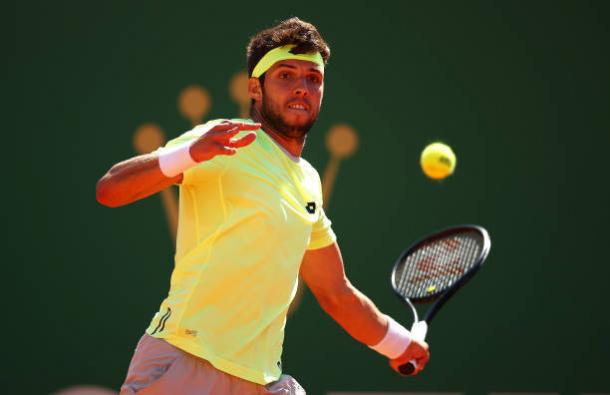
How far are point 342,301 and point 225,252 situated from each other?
726 mm

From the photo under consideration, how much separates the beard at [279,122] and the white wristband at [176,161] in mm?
508

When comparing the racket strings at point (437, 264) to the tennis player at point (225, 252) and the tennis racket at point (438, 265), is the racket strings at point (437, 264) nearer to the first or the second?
the tennis racket at point (438, 265)

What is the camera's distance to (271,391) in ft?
8.84

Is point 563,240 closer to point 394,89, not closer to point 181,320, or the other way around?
point 394,89

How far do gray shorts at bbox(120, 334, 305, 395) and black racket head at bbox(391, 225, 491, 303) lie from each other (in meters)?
1.19

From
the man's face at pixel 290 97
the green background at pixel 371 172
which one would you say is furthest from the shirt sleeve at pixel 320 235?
the green background at pixel 371 172

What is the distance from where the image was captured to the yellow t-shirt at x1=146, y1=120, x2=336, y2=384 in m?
2.59

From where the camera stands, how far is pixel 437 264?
369cm

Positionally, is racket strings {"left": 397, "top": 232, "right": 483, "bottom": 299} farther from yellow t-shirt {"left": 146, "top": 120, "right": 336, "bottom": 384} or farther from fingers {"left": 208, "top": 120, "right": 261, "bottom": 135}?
fingers {"left": 208, "top": 120, "right": 261, "bottom": 135}

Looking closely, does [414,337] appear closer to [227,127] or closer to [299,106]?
[299,106]

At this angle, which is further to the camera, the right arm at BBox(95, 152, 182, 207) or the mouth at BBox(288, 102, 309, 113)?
the mouth at BBox(288, 102, 309, 113)

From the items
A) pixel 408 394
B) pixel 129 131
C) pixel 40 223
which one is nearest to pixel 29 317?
pixel 40 223

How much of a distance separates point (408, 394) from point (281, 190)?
2.83 meters

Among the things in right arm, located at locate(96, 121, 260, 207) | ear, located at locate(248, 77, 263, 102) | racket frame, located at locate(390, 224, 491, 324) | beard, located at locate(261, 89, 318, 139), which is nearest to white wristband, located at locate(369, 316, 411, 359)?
racket frame, located at locate(390, 224, 491, 324)
